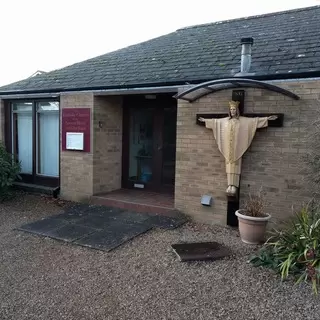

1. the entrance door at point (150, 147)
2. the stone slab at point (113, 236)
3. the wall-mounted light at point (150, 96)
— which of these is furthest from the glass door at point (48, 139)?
the stone slab at point (113, 236)

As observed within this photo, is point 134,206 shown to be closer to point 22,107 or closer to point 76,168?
point 76,168

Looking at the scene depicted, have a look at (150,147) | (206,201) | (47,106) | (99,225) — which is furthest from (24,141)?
(206,201)

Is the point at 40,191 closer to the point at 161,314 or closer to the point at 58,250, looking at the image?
the point at 58,250

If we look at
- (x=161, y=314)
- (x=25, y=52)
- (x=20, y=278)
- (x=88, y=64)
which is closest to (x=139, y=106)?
(x=88, y=64)

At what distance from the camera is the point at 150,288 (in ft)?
11.2

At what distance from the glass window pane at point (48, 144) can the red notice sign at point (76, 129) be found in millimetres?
643

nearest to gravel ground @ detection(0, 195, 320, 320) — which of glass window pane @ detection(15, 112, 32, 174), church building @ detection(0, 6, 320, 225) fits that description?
church building @ detection(0, 6, 320, 225)

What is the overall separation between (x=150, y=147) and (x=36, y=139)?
10.2 ft

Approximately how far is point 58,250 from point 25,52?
28219mm

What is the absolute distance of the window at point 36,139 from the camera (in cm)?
820

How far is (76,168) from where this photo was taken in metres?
7.45

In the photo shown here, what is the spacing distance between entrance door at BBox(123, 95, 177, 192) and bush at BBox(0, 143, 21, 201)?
106 inches

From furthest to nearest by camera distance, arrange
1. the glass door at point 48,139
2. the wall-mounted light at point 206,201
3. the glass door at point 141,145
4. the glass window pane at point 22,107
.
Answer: the glass window pane at point 22,107 < the glass door at point 48,139 < the glass door at point 141,145 < the wall-mounted light at point 206,201

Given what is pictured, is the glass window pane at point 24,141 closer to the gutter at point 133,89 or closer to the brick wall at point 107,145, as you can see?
the gutter at point 133,89
